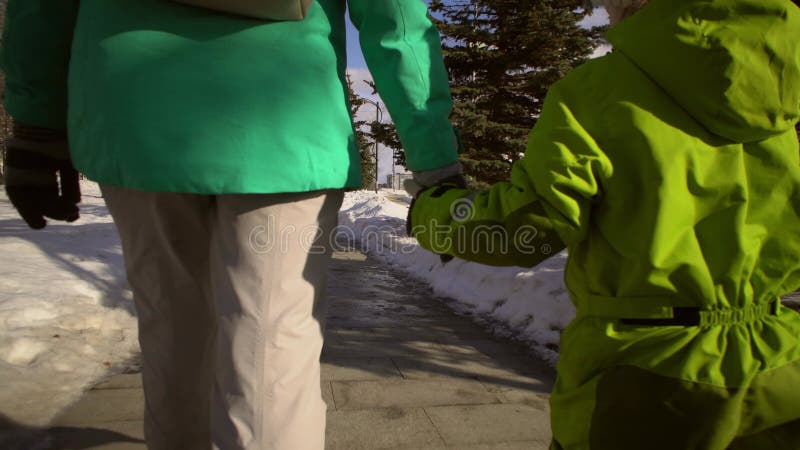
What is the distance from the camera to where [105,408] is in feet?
8.35

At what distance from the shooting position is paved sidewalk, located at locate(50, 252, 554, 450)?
2.33m

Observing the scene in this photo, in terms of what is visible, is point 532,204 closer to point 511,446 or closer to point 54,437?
point 511,446

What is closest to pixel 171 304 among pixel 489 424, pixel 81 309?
pixel 489 424

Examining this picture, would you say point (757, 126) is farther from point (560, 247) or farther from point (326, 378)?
point (326, 378)

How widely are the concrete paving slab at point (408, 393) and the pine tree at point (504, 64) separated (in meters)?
8.52

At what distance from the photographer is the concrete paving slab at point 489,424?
238 centimetres

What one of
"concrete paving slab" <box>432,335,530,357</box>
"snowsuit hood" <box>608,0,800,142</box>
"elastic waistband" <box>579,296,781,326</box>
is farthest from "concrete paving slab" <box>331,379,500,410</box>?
"snowsuit hood" <box>608,0,800,142</box>

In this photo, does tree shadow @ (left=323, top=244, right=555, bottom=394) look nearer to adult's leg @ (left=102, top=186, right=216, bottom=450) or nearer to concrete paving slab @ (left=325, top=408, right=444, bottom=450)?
concrete paving slab @ (left=325, top=408, right=444, bottom=450)

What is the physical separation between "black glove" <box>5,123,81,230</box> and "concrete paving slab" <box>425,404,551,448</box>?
1.78m

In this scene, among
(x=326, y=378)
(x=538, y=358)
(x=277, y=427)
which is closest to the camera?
(x=277, y=427)

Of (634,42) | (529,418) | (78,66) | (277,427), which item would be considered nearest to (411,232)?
(277,427)

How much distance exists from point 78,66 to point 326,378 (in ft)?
7.21

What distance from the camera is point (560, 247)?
4.05ft

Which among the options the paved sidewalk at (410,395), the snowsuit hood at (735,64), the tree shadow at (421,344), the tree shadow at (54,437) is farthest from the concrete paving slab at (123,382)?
the snowsuit hood at (735,64)
